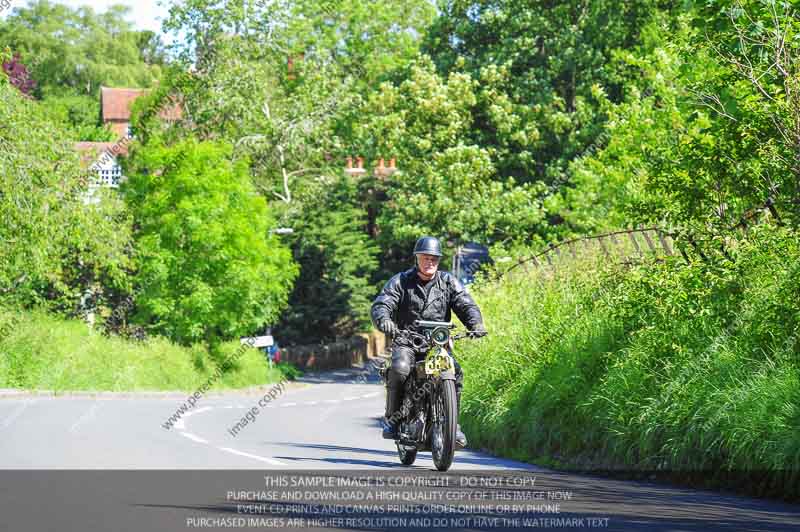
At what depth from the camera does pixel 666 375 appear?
42.3 feet

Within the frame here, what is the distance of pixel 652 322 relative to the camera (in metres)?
13.8

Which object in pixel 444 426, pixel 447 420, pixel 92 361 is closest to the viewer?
pixel 447 420

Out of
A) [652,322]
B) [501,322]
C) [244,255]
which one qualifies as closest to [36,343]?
[244,255]

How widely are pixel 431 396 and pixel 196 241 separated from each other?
34204 millimetres

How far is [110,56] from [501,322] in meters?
82.5

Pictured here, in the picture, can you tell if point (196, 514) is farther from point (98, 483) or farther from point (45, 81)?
point (45, 81)

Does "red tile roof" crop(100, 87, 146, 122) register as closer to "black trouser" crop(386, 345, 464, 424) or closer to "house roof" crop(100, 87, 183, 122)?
"house roof" crop(100, 87, 183, 122)

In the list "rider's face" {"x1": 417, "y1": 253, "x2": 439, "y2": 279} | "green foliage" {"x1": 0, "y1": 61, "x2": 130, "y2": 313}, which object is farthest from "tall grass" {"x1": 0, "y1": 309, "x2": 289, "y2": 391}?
"rider's face" {"x1": 417, "y1": 253, "x2": 439, "y2": 279}

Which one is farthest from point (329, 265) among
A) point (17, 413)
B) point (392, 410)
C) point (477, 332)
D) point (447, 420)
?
point (447, 420)

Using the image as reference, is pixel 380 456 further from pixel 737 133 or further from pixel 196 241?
pixel 196 241

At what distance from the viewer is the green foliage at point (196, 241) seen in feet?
146

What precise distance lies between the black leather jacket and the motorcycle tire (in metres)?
0.77

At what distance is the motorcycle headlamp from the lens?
1131cm

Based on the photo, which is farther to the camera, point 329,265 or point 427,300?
point 329,265
